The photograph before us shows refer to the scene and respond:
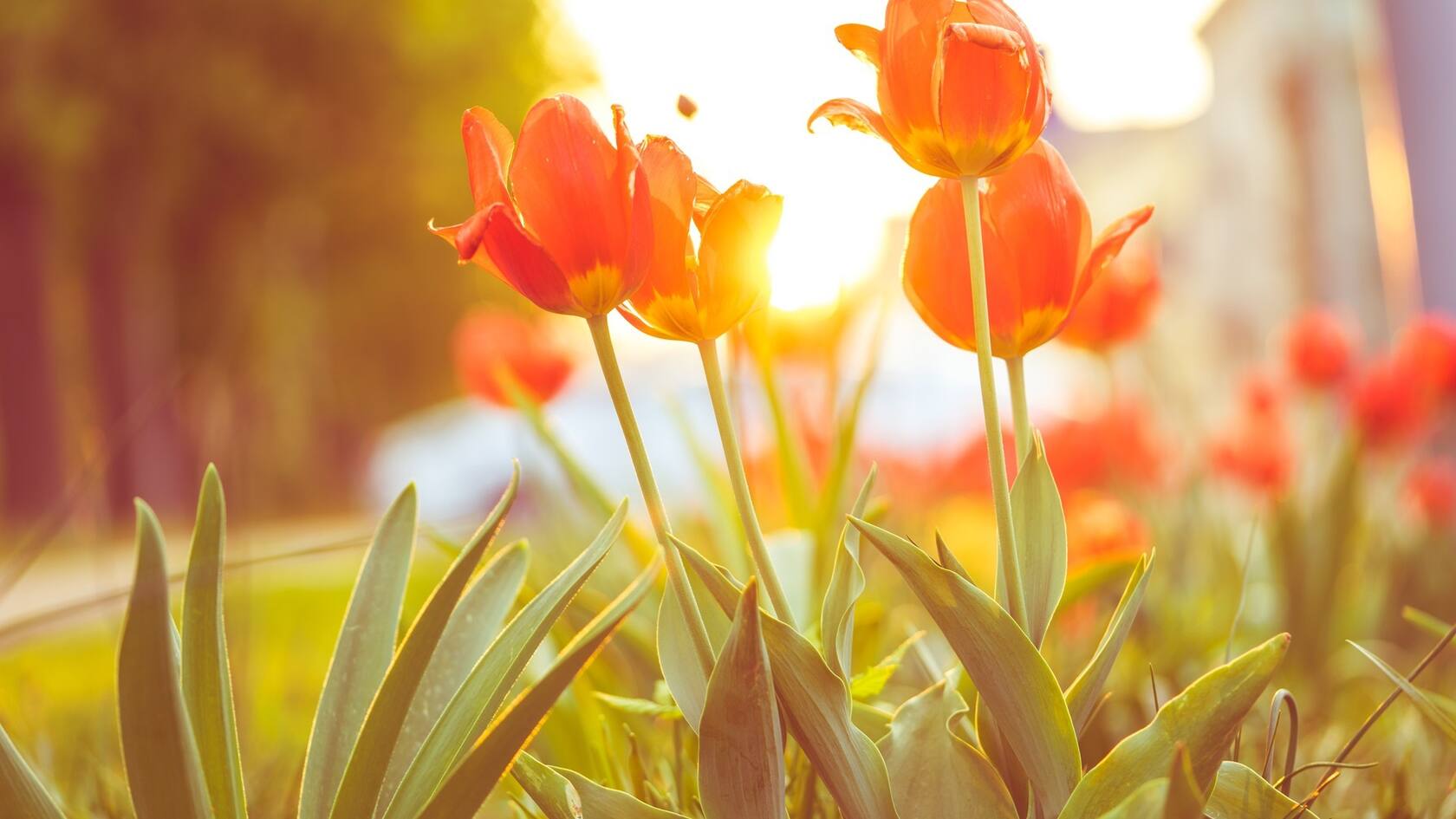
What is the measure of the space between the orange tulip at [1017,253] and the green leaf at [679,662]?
219 millimetres

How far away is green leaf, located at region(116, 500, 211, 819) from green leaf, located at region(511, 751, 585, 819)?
16 centimetres

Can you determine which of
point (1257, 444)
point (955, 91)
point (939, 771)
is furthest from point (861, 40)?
point (1257, 444)

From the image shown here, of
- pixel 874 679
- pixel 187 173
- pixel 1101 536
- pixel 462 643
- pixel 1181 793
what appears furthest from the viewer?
pixel 187 173

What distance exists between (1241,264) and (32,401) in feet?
33.7

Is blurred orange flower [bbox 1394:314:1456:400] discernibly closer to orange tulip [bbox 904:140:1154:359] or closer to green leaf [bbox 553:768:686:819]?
orange tulip [bbox 904:140:1154:359]

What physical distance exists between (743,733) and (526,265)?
10.2 inches

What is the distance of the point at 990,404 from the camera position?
640 mm

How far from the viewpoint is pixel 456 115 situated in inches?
512

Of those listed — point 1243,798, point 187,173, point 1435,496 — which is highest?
point 187,173

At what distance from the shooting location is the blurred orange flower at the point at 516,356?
7.13 feet

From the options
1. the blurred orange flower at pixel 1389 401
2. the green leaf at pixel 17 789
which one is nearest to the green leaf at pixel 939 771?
the green leaf at pixel 17 789

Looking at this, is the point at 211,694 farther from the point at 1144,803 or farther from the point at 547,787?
the point at 1144,803

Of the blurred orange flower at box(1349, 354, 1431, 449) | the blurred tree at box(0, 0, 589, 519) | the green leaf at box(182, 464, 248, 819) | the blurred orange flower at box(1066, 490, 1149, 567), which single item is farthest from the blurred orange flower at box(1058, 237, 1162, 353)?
the blurred tree at box(0, 0, 589, 519)

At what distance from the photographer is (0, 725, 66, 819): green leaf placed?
63cm
